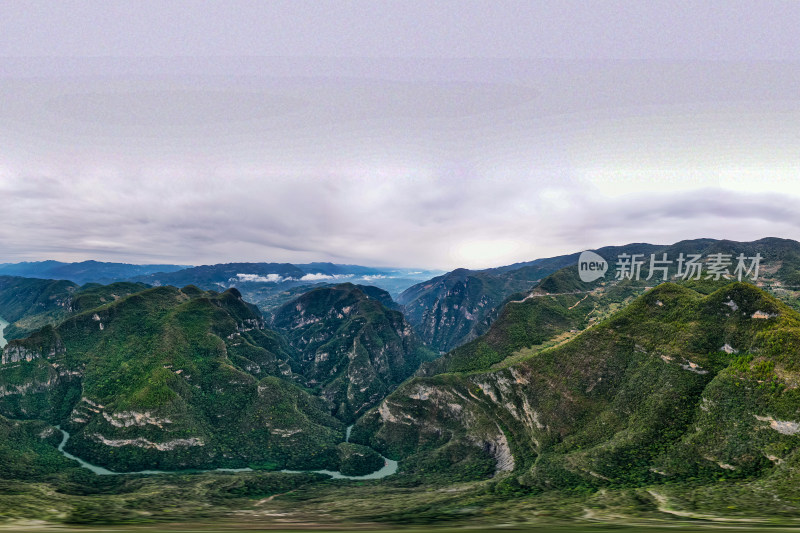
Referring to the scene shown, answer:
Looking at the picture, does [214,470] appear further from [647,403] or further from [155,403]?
[647,403]

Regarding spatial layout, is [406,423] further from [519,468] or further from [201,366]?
[201,366]

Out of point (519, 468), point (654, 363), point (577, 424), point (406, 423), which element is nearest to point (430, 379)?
point (406, 423)

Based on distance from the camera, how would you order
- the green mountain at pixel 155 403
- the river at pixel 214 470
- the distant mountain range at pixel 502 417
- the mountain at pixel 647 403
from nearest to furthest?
the distant mountain range at pixel 502 417, the mountain at pixel 647 403, the river at pixel 214 470, the green mountain at pixel 155 403

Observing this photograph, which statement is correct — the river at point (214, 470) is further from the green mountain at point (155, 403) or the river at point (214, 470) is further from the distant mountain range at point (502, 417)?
the distant mountain range at point (502, 417)

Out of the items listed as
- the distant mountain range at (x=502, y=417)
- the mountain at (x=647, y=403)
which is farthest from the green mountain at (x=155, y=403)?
the mountain at (x=647, y=403)

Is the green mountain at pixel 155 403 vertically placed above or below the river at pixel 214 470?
above
